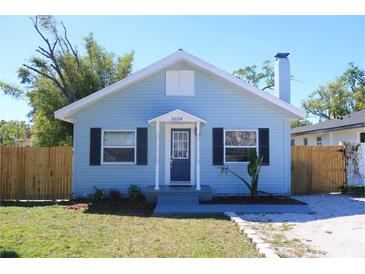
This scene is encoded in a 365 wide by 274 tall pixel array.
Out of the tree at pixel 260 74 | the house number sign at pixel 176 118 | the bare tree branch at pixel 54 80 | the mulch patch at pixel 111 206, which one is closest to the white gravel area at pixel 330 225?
the mulch patch at pixel 111 206

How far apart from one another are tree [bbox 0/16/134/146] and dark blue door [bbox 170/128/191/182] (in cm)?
1519

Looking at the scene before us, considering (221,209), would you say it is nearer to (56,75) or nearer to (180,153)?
(180,153)

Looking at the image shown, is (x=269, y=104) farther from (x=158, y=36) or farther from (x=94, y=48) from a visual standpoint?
(x=94, y=48)

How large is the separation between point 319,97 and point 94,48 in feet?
92.7

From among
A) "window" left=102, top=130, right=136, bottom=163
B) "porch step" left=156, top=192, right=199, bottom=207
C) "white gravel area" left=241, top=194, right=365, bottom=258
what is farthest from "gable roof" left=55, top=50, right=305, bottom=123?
"porch step" left=156, top=192, right=199, bottom=207

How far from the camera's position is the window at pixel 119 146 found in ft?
40.3

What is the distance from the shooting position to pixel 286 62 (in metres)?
13.5

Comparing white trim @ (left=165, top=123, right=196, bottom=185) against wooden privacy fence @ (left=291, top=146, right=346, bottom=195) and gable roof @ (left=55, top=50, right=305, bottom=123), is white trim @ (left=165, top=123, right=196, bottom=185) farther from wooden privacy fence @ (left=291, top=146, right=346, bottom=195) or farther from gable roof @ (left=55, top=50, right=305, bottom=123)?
wooden privacy fence @ (left=291, top=146, right=346, bottom=195)

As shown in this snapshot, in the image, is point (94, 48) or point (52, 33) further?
point (94, 48)

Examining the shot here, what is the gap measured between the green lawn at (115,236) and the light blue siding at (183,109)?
2889 mm

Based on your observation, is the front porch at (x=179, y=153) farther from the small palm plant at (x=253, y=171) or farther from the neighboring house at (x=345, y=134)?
the neighboring house at (x=345, y=134)
